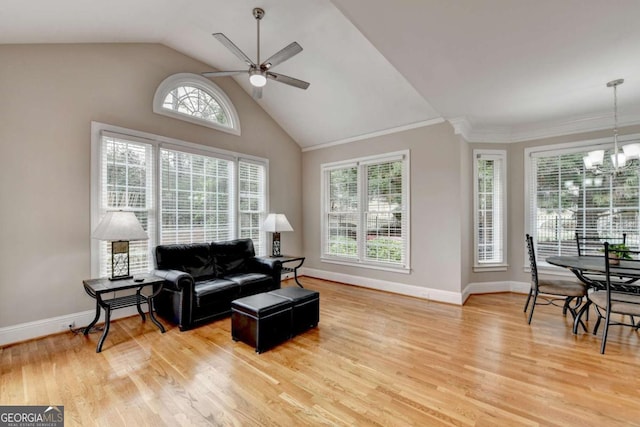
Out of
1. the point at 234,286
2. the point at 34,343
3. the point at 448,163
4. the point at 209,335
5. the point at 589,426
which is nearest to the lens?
the point at 589,426

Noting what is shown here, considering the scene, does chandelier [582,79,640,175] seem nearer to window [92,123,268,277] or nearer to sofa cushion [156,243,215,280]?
window [92,123,268,277]

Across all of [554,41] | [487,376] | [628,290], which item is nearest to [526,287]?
[628,290]

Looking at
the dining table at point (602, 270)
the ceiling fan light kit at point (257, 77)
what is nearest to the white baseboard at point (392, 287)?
the dining table at point (602, 270)

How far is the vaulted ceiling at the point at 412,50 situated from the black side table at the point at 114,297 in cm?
255

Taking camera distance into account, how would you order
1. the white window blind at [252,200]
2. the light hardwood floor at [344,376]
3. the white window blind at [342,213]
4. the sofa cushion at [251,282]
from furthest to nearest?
the white window blind at [342,213] < the white window blind at [252,200] < the sofa cushion at [251,282] < the light hardwood floor at [344,376]

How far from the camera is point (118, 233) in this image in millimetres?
2953

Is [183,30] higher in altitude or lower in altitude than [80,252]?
higher

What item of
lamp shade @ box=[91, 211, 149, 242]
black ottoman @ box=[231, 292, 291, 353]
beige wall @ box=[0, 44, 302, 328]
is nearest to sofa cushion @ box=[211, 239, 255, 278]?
lamp shade @ box=[91, 211, 149, 242]

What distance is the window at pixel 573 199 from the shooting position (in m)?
3.97

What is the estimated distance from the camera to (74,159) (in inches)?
127

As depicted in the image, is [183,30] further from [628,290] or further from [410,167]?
[628,290]

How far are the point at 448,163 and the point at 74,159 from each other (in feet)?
16.3

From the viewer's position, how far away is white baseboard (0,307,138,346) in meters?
2.84

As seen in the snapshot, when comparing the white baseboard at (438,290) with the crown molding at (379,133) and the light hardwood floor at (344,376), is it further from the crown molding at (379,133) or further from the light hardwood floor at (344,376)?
the crown molding at (379,133)
